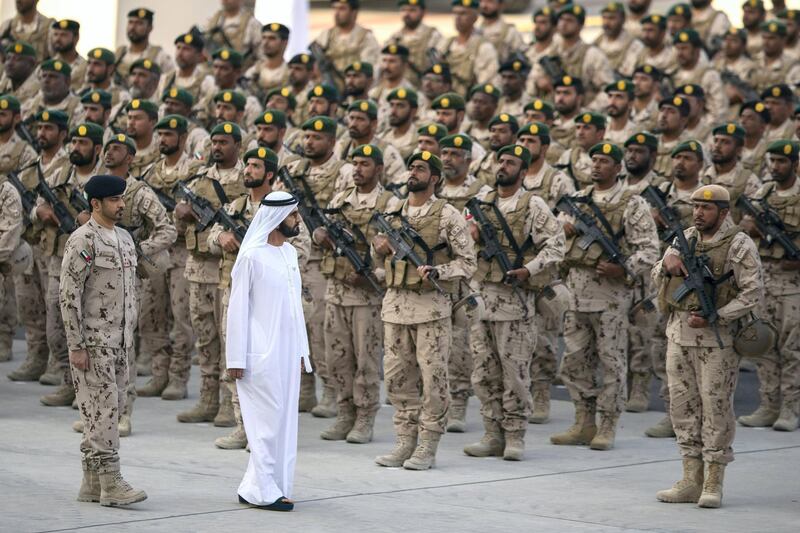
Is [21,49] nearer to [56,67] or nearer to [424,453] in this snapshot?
[56,67]

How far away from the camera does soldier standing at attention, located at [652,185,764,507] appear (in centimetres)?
948

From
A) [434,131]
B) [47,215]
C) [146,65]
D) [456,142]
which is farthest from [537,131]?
[146,65]

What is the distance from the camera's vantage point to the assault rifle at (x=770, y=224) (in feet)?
40.2

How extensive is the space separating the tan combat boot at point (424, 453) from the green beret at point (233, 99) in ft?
16.2

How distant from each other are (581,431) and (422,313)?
6.08ft

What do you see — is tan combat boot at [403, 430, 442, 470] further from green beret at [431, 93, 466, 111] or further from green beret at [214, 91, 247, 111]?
green beret at [214, 91, 247, 111]

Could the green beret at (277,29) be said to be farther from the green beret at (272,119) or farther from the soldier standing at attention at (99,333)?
the soldier standing at attention at (99,333)

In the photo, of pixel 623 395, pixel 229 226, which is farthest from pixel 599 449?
pixel 229 226

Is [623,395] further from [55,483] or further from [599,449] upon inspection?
[55,483]

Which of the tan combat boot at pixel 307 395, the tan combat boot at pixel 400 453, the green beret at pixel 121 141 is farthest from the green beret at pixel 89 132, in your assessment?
the tan combat boot at pixel 400 453

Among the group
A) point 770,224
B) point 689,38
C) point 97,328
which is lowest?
point 97,328

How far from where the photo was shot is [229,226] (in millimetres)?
11469

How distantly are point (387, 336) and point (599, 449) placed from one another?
6.18 ft

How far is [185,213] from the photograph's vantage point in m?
12.2
